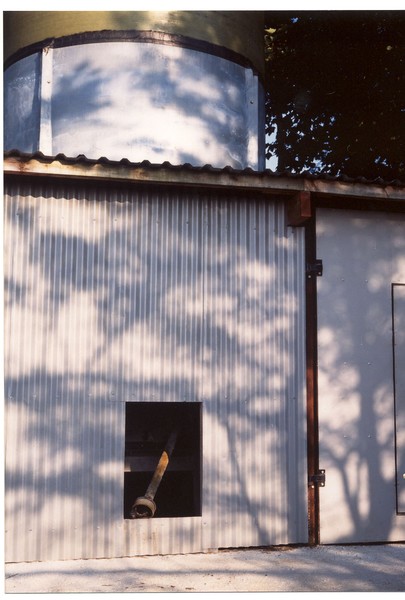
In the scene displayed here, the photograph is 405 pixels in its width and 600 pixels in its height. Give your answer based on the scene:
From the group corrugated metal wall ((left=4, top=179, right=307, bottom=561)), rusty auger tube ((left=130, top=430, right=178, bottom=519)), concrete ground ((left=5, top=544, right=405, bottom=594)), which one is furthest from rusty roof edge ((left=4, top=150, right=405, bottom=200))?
concrete ground ((left=5, top=544, right=405, bottom=594))

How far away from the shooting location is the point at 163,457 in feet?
24.6

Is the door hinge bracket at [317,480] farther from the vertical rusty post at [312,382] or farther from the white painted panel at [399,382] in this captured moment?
the white painted panel at [399,382]

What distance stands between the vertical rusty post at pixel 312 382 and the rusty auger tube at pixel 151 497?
1.55 metres

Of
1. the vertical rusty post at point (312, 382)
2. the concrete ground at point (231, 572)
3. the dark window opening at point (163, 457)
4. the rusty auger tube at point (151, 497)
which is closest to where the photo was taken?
the concrete ground at point (231, 572)

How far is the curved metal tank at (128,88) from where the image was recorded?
937 cm

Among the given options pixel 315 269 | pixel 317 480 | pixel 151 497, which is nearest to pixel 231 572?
pixel 151 497

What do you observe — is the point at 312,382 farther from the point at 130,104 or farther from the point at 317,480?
the point at 130,104

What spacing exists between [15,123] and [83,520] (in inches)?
237

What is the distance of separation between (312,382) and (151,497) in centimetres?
212

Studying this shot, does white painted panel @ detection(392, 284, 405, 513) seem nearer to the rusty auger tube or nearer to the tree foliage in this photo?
the rusty auger tube

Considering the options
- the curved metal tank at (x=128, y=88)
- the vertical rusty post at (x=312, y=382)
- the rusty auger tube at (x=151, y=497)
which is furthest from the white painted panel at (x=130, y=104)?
the rusty auger tube at (x=151, y=497)

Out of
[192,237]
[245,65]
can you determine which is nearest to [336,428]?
[192,237]

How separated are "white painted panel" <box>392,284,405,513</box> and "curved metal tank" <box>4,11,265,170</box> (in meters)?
3.41

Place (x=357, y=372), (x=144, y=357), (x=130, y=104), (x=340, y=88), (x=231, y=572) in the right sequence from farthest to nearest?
(x=340, y=88) < (x=130, y=104) < (x=357, y=372) < (x=144, y=357) < (x=231, y=572)
